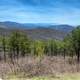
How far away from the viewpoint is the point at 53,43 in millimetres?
37281

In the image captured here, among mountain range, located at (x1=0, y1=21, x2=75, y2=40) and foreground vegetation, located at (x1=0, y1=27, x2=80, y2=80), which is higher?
mountain range, located at (x1=0, y1=21, x2=75, y2=40)

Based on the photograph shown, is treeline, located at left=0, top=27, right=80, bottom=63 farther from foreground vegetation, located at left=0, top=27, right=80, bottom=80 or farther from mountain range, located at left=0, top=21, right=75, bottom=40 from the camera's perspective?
mountain range, located at left=0, top=21, right=75, bottom=40

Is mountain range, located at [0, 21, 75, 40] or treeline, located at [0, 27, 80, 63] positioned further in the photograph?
mountain range, located at [0, 21, 75, 40]

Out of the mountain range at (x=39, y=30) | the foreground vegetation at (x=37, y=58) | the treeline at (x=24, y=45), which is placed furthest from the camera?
the mountain range at (x=39, y=30)

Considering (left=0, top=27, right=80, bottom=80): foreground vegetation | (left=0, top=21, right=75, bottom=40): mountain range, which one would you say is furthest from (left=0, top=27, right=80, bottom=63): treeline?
(left=0, top=21, right=75, bottom=40): mountain range

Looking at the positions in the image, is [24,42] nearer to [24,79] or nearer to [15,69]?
[15,69]

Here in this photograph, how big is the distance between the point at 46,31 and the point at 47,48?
5171 inches

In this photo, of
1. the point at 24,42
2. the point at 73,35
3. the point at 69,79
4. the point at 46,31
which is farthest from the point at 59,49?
the point at 46,31

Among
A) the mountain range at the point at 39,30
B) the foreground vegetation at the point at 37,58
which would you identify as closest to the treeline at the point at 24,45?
the foreground vegetation at the point at 37,58

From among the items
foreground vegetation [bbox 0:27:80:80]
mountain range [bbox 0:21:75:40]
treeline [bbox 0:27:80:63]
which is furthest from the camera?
mountain range [bbox 0:21:75:40]

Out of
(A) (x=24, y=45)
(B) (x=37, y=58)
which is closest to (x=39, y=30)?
(A) (x=24, y=45)

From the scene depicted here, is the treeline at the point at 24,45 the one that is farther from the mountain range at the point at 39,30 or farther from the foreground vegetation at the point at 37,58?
the mountain range at the point at 39,30

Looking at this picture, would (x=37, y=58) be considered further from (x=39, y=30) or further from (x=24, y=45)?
(x=39, y=30)

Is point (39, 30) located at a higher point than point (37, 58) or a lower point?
higher
